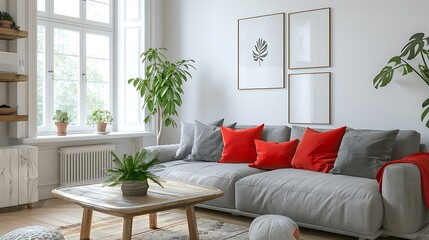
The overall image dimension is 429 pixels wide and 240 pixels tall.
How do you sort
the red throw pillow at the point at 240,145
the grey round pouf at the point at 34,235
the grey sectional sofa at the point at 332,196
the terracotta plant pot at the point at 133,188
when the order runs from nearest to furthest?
the grey round pouf at the point at 34,235 < the terracotta plant pot at the point at 133,188 < the grey sectional sofa at the point at 332,196 < the red throw pillow at the point at 240,145

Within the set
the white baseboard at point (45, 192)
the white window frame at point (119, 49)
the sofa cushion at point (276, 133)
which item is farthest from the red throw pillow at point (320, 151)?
the white baseboard at point (45, 192)

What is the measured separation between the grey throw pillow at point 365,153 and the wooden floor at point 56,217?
0.54 meters

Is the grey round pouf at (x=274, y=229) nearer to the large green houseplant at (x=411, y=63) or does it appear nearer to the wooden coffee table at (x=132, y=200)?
the wooden coffee table at (x=132, y=200)

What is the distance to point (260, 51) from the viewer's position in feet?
16.5

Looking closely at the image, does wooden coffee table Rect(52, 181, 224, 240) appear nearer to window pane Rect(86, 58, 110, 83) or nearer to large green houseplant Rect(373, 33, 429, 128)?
large green houseplant Rect(373, 33, 429, 128)

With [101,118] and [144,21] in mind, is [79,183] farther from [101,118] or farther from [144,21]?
[144,21]

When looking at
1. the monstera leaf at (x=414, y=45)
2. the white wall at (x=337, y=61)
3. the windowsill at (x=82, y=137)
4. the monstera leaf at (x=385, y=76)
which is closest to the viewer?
the monstera leaf at (x=414, y=45)

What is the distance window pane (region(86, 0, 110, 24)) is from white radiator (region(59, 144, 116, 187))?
64.9 inches

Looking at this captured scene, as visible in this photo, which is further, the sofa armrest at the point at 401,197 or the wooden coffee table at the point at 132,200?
the sofa armrest at the point at 401,197

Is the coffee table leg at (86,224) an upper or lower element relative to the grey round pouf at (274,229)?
lower

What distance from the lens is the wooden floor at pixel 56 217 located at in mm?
3580

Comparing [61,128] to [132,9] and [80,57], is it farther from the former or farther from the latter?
[132,9]

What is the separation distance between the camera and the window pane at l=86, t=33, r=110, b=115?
18.5 feet

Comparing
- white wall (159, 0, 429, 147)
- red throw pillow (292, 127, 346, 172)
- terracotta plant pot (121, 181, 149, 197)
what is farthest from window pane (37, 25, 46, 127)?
red throw pillow (292, 127, 346, 172)
